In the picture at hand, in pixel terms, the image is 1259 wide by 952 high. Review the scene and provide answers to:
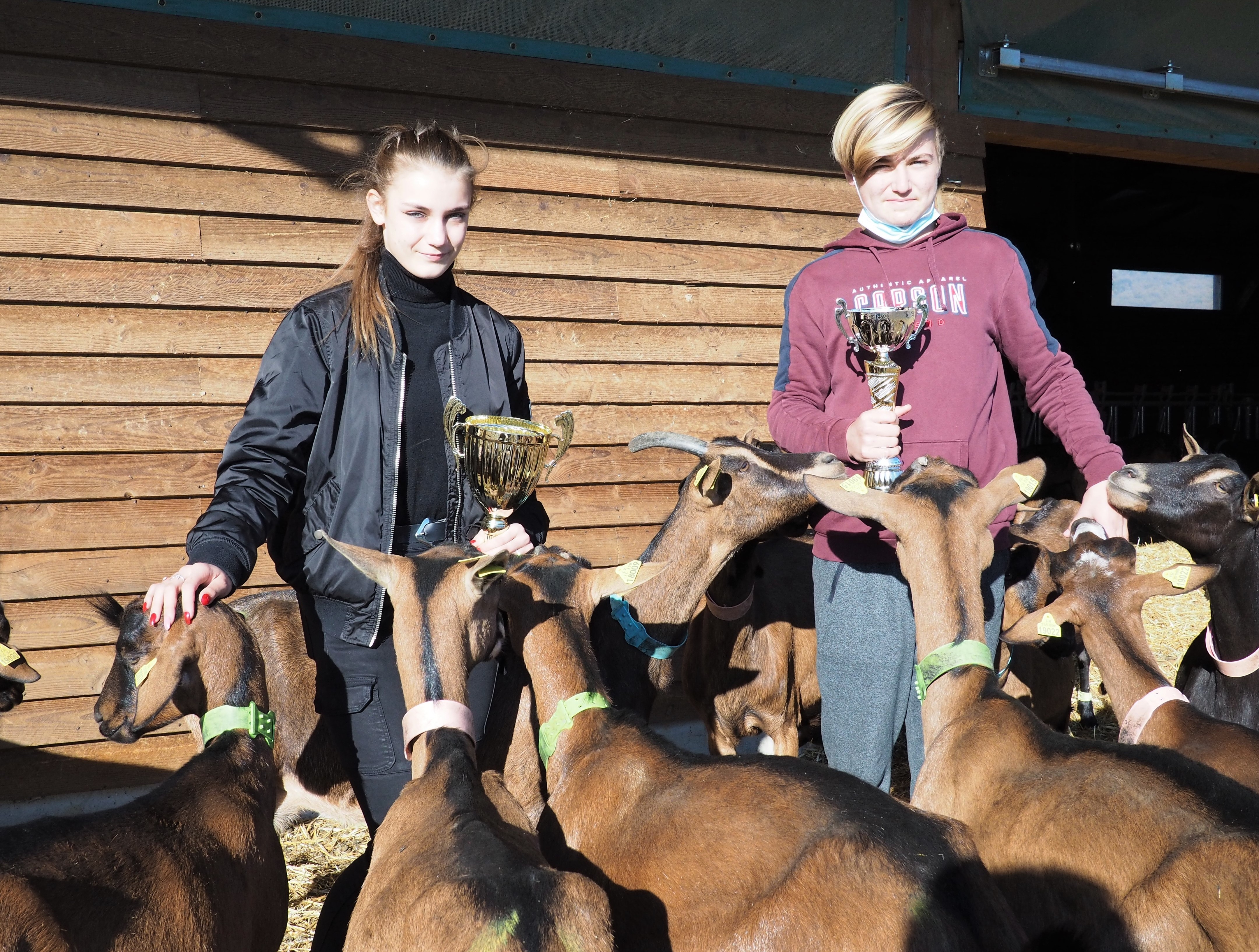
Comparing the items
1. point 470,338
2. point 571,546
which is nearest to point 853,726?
point 470,338

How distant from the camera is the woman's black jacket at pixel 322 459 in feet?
10.4

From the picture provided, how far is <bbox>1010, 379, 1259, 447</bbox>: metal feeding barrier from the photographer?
18.6 metres

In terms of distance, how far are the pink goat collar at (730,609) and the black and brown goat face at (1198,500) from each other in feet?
5.74

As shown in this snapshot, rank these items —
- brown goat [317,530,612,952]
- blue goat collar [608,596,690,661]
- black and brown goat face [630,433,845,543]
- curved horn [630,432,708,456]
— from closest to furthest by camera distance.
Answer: brown goat [317,530,612,952] < blue goat collar [608,596,690,661] < black and brown goat face [630,433,845,543] < curved horn [630,432,708,456]

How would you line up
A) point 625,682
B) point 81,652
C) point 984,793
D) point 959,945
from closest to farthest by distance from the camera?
1. point 959,945
2. point 984,793
3. point 625,682
4. point 81,652

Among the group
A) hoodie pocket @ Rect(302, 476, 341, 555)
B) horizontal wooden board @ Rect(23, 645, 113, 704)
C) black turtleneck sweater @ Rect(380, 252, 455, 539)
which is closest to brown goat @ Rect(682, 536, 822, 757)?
black turtleneck sweater @ Rect(380, 252, 455, 539)

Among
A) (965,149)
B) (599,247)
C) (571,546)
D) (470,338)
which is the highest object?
(965,149)

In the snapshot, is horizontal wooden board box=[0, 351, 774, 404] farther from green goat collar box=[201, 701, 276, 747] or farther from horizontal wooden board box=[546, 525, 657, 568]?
green goat collar box=[201, 701, 276, 747]

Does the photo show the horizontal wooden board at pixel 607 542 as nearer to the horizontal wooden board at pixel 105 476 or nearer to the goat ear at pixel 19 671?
the horizontal wooden board at pixel 105 476

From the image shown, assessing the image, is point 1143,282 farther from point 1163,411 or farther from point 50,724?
point 50,724

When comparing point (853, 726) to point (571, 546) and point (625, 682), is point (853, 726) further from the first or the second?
point (571, 546)

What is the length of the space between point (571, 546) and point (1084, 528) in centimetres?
351

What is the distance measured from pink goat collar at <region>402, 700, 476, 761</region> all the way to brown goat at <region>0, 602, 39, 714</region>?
66.9 inches

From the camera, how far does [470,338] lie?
3.50 metres
